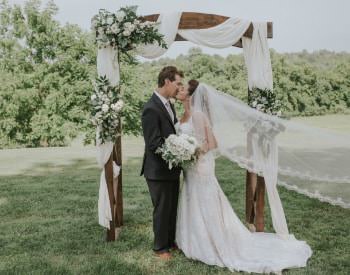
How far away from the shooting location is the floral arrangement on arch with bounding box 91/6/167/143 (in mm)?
5812

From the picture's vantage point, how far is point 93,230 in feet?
22.5

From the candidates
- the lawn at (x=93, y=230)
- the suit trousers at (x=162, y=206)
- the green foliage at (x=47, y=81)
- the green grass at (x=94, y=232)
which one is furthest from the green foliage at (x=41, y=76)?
the suit trousers at (x=162, y=206)

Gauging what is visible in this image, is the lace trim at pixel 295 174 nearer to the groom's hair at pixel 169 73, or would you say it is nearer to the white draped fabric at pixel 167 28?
the groom's hair at pixel 169 73

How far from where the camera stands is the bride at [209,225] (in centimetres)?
537

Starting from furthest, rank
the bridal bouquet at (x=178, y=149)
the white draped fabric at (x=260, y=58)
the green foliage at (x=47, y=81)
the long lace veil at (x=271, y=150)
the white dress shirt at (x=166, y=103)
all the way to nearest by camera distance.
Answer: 1. the green foliage at (x=47, y=81)
2. the white draped fabric at (x=260, y=58)
3. the long lace veil at (x=271, y=150)
4. the white dress shirt at (x=166, y=103)
5. the bridal bouquet at (x=178, y=149)

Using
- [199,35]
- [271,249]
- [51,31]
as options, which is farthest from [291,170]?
[51,31]

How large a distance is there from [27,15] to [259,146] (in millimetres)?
21292

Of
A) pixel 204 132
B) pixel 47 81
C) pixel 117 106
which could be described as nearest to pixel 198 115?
pixel 204 132

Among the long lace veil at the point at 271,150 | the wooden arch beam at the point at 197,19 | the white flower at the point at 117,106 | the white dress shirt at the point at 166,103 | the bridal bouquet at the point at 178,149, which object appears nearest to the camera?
the bridal bouquet at the point at 178,149

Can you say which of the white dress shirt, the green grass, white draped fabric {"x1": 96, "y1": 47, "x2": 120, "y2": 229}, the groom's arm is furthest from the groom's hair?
the green grass

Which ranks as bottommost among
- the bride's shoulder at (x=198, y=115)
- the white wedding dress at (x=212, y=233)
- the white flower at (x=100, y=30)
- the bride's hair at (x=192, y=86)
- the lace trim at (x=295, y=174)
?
the white wedding dress at (x=212, y=233)

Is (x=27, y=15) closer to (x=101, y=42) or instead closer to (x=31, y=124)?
(x=31, y=124)

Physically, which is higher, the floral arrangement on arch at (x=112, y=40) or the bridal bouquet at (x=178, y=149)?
A: the floral arrangement on arch at (x=112, y=40)

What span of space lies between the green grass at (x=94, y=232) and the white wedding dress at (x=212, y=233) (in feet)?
0.58
